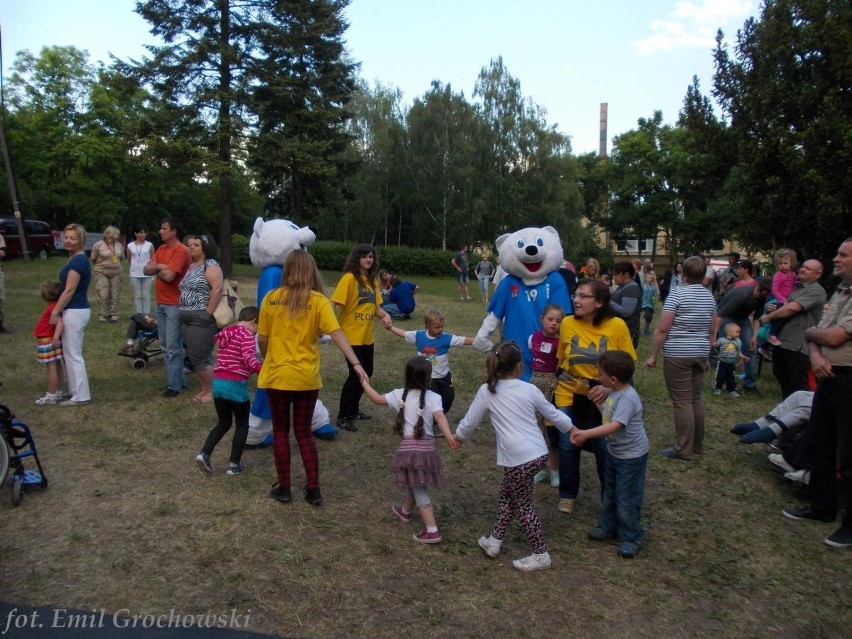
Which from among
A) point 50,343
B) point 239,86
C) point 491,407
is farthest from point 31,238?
point 491,407

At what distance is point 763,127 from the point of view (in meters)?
13.3

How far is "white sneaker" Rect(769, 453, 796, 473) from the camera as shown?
542 cm

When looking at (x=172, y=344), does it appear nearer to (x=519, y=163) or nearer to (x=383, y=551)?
(x=383, y=551)

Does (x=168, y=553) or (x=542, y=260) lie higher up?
(x=542, y=260)

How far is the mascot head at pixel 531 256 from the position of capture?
19.1 ft

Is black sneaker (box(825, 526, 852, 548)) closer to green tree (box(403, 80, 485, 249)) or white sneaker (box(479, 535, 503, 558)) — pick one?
white sneaker (box(479, 535, 503, 558))

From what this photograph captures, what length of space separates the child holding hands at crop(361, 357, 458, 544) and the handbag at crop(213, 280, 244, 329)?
3.30m

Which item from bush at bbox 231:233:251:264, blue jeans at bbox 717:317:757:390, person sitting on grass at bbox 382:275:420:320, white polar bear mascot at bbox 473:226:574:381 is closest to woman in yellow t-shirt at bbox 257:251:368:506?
white polar bear mascot at bbox 473:226:574:381

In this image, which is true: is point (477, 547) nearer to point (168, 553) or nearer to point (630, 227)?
point (168, 553)

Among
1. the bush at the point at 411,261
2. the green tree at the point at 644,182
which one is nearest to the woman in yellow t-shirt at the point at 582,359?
the bush at the point at 411,261

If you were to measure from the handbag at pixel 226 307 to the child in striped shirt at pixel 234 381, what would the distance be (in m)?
1.70

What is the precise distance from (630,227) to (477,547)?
50.7 meters

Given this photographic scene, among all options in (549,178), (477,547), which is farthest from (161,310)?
(549,178)

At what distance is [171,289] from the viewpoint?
25.0ft
